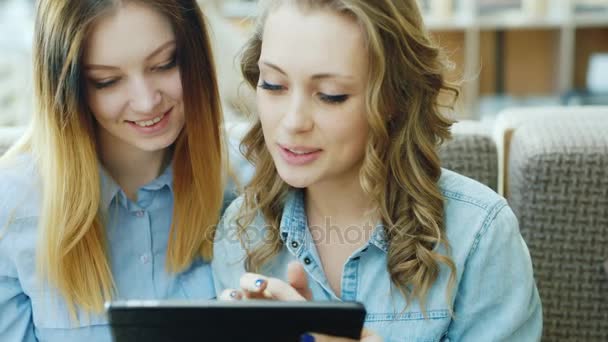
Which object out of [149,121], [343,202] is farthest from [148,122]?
[343,202]

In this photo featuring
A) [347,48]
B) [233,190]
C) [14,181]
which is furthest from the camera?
[233,190]

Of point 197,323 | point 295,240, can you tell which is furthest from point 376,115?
point 197,323

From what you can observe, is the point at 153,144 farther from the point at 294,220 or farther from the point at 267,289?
the point at 267,289

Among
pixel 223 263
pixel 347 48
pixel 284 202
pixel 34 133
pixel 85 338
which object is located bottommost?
pixel 85 338

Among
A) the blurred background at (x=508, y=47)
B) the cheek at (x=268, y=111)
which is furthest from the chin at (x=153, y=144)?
the blurred background at (x=508, y=47)

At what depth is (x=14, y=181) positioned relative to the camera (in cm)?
125

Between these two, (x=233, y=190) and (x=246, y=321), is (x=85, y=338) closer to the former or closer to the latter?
(x=233, y=190)

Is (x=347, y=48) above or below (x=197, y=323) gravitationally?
above

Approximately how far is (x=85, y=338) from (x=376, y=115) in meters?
0.67

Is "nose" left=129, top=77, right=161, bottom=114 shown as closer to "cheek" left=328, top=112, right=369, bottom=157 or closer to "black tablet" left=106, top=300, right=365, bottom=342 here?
"cheek" left=328, top=112, right=369, bottom=157

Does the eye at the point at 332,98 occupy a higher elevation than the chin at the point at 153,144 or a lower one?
higher

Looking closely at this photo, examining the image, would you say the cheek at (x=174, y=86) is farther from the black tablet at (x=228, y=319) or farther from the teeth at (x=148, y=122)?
the black tablet at (x=228, y=319)

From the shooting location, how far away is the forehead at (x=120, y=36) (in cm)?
117

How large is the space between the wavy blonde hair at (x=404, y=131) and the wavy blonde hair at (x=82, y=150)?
14 cm
